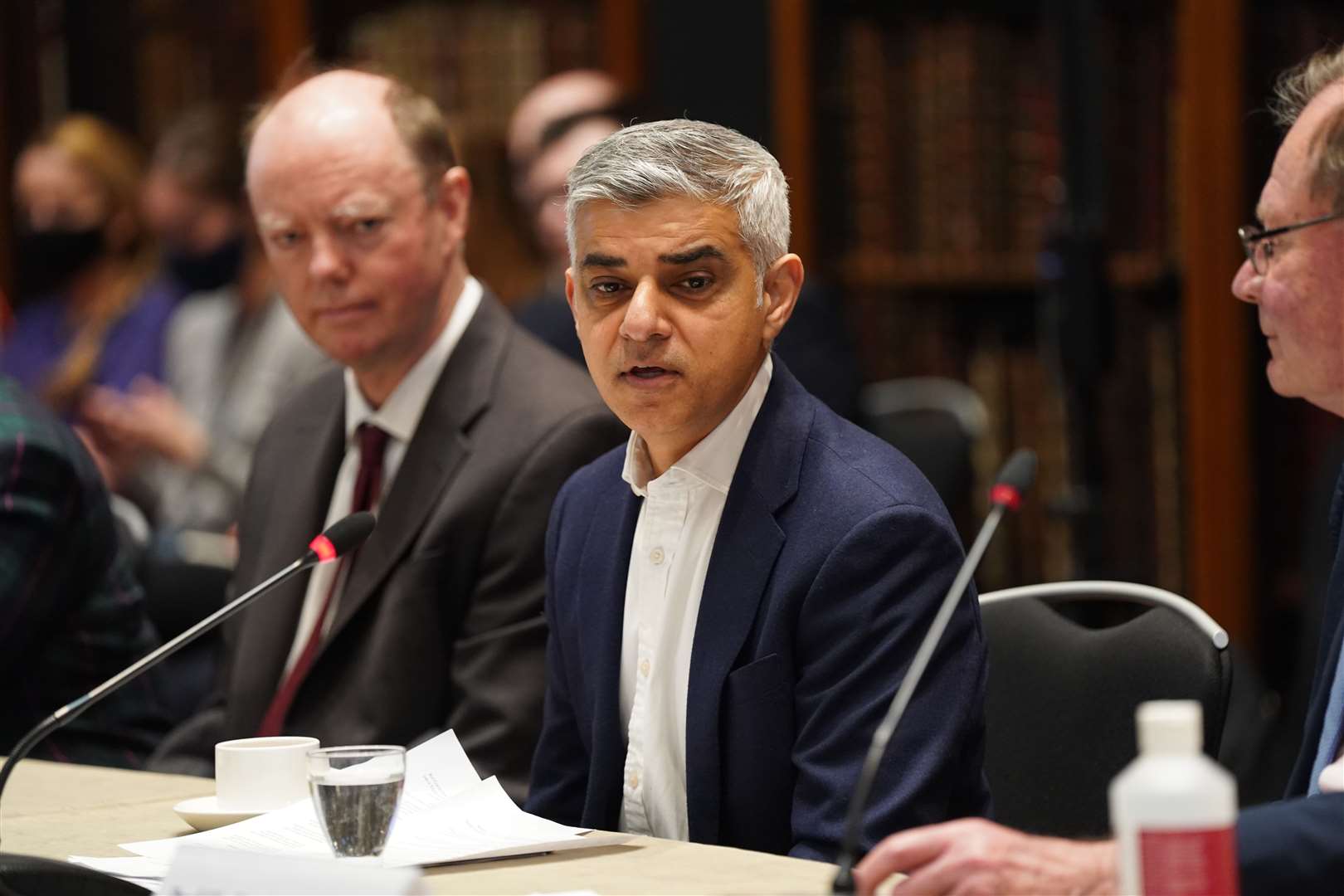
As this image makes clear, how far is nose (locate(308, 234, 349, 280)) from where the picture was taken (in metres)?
2.58

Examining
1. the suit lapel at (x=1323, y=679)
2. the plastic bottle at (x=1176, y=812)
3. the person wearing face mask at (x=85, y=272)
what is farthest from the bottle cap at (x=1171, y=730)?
the person wearing face mask at (x=85, y=272)

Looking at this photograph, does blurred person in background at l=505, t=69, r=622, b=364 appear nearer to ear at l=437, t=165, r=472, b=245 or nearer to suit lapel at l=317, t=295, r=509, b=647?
ear at l=437, t=165, r=472, b=245

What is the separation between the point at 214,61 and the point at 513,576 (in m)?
3.19

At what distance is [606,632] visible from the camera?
1967mm

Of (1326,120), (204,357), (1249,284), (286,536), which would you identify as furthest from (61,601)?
(204,357)

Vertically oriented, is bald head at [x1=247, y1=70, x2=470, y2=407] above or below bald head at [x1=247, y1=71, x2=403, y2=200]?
below

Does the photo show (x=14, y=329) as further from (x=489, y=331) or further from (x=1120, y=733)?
(x=1120, y=733)

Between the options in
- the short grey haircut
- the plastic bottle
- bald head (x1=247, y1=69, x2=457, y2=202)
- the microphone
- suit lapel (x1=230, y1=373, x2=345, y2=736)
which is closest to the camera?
the plastic bottle

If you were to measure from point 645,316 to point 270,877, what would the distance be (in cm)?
72

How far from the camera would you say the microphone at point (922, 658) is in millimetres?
1310

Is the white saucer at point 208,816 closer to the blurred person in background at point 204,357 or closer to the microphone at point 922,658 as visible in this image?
the microphone at point 922,658

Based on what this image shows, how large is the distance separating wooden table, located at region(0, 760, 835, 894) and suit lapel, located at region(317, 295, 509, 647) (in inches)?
15.4

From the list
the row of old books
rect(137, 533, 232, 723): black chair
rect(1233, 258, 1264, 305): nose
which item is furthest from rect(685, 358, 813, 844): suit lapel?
the row of old books

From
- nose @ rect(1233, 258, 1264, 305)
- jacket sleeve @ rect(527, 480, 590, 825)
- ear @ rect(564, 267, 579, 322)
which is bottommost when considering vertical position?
jacket sleeve @ rect(527, 480, 590, 825)
